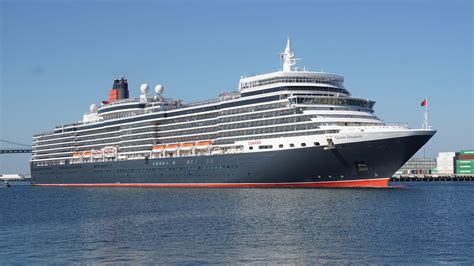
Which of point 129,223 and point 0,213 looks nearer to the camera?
point 129,223

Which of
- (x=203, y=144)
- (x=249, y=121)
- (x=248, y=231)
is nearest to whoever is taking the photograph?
(x=248, y=231)

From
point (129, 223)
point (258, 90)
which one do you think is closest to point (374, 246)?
point (129, 223)

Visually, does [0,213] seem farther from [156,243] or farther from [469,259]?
[469,259]

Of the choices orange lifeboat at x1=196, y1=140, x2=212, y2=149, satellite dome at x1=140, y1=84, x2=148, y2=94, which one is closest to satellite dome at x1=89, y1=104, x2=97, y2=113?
satellite dome at x1=140, y1=84, x2=148, y2=94

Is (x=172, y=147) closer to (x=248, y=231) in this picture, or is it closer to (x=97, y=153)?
(x=97, y=153)

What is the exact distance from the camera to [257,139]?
2702 inches

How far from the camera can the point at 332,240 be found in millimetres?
30609

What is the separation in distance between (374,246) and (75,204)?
35545mm

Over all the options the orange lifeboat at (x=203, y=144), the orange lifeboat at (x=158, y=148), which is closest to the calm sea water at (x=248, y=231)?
the orange lifeboat at (x=203, y=144)

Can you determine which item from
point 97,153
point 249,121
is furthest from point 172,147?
point 97,153

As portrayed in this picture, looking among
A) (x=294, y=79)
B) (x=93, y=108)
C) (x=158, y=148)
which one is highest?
(x=93, y=108)

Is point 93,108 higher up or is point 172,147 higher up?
point 93,108

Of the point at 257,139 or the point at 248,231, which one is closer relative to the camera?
the point at 248,231

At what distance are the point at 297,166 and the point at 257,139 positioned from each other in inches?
276
